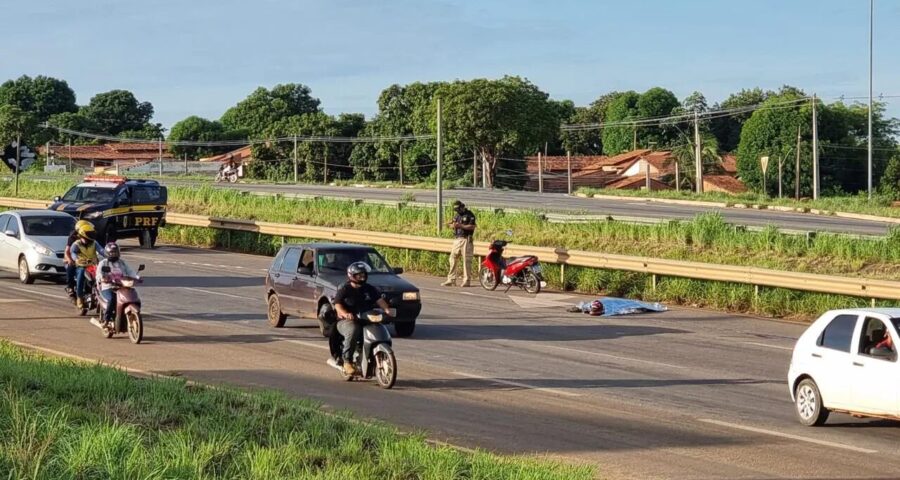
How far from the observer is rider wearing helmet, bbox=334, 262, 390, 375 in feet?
49.8

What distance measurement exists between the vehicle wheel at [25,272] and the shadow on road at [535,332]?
34.9 ft

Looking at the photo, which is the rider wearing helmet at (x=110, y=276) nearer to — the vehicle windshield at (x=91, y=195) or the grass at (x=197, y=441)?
the grass at (x=197, y=441)

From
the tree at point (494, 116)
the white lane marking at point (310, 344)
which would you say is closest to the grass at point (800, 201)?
the tree at point (494, 116)

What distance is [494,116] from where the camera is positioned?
80.9 m

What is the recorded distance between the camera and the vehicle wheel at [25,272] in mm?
27484

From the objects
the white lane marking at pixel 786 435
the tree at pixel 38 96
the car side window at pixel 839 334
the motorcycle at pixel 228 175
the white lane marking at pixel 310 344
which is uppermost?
the tree at pixel 38 96

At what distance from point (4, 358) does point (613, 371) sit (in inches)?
299

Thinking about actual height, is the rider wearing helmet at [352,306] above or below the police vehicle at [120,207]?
below

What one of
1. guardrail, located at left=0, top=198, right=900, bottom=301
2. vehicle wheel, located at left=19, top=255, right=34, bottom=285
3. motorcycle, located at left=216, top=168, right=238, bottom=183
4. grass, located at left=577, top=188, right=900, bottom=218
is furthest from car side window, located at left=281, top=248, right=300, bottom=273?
motorcycle, located at left=216, top=168, right=238, bottom=183

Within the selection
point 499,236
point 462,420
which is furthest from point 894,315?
point 499,236

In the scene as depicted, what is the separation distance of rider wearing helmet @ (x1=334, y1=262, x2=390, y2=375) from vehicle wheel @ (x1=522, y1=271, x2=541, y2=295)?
12.2 metres

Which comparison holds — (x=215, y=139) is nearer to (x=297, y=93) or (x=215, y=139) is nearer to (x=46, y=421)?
(x=297, y=93)

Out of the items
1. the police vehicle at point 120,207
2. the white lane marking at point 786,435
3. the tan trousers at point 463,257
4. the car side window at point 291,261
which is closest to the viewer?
the white lane marking at point 786,435

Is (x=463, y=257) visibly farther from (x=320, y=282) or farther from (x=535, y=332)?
(x=320, y=282)
